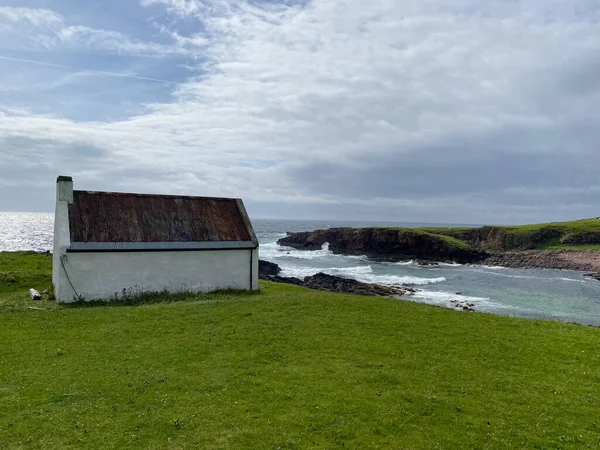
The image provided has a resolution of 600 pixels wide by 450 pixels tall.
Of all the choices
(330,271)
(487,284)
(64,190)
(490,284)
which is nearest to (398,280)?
(487,284)

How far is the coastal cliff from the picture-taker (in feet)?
275

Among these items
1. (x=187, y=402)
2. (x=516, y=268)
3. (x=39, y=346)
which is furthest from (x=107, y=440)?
(x=516, y=268)

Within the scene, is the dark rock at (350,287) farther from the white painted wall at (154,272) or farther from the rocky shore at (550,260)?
the rocky shore at (550,260)

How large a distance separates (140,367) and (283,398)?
4842 mm

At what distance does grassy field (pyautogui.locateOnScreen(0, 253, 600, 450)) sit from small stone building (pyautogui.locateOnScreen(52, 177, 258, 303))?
370 centimetres

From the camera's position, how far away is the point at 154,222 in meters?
25.7

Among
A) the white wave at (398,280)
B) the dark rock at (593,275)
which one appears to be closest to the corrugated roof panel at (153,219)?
the white wave at (398,280)

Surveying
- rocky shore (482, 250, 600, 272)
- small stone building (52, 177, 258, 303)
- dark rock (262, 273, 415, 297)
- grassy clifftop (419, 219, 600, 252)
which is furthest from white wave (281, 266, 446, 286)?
grassy clifftop (419, 219, 600, 252)

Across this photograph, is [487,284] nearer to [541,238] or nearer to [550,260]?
[550,260]

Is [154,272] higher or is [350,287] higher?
[154,272]

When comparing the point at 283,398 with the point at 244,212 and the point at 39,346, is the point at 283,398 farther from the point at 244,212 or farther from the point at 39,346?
the point at 244,212

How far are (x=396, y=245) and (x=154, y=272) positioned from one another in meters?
84.6

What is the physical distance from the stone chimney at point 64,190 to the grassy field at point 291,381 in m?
7.35

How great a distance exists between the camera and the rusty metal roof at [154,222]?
23453 millimetres
